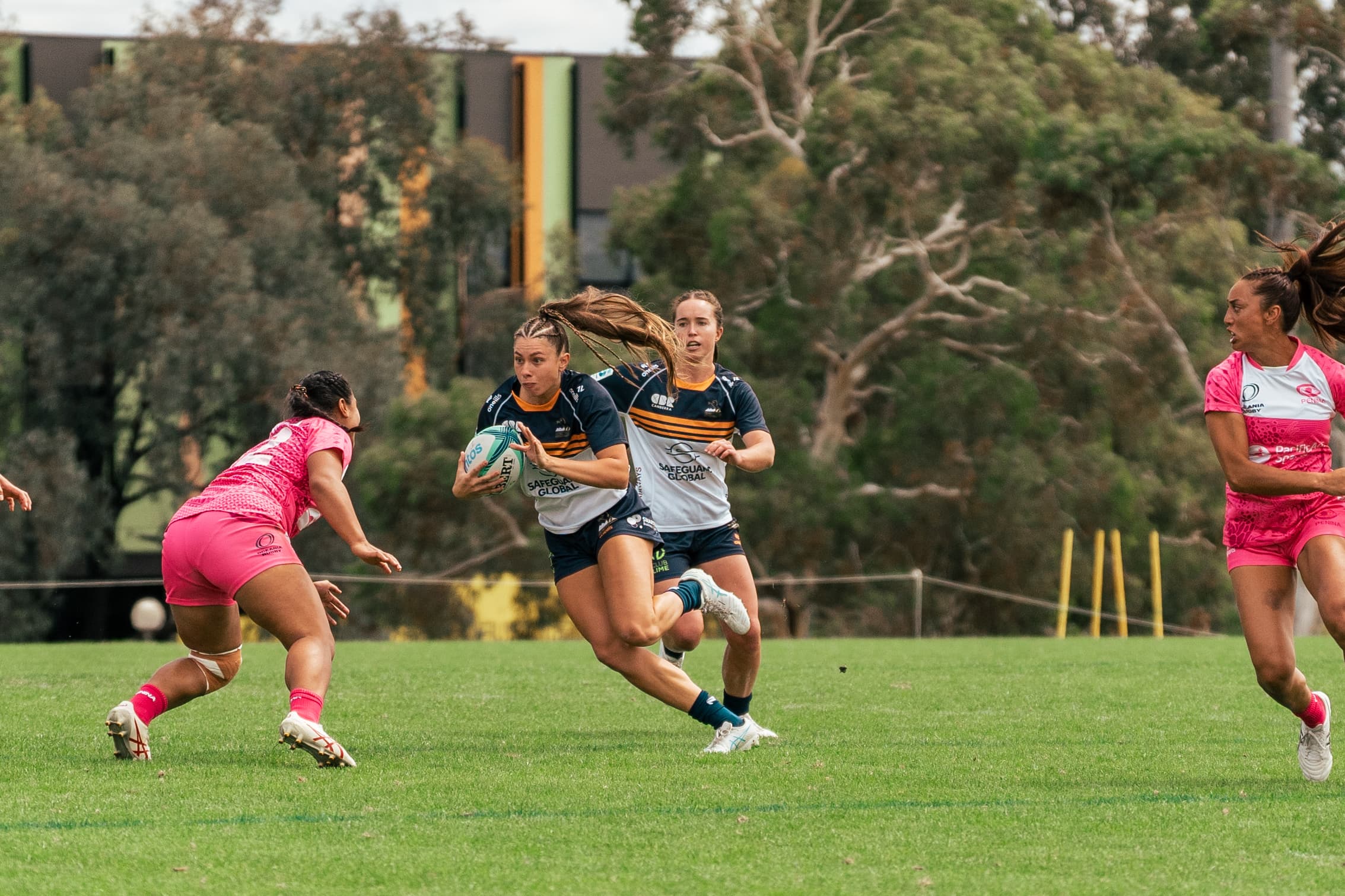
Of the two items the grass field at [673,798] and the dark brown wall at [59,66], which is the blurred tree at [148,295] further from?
the grass field at [673,798]

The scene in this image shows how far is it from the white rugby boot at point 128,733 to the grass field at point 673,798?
3.8 inches

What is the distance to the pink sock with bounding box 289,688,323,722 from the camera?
6.82m

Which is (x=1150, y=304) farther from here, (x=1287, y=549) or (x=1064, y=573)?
(x=1287, y=549)

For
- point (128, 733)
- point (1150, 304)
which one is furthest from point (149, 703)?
point (1150, 304)

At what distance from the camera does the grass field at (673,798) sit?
4.84 metres

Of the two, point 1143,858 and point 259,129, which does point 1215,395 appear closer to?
point 1143,858

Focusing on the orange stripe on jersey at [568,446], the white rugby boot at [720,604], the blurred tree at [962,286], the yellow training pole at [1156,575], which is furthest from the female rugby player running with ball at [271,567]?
the blurred tree at [962,286]

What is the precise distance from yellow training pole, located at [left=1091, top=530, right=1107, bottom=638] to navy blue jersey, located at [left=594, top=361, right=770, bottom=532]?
72.1ft

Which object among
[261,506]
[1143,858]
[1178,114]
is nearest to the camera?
[1143,858]

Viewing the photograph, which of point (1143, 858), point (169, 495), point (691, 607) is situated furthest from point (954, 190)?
point (1143, 858)

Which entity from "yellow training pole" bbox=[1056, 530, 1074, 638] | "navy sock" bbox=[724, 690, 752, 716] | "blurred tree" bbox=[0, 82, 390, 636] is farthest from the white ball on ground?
"navy sock" bbox=[724, 690, 752, 716]

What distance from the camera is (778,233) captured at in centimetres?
3497

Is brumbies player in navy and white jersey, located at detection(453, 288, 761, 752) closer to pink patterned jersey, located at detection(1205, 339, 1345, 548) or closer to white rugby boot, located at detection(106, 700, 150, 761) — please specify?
white rugby boot, located at detection(106, 700, 150, 761)

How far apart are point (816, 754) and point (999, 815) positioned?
182 centimetres
